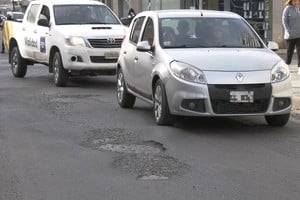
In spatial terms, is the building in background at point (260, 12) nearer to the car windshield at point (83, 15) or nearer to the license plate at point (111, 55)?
the car windshield at point (83, 15)

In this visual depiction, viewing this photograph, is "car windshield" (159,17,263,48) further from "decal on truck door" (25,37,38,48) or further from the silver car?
"decal on truck door" (25,37,38,48)

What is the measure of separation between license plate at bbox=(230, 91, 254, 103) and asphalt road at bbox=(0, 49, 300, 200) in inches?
17.9

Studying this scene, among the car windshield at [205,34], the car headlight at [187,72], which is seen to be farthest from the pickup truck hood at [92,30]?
the car headlight at [187,72]

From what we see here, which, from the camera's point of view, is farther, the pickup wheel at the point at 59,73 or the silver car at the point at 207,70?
the pickup wheel at the point at 59,73

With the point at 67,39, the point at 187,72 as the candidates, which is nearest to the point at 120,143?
the point at 187,72

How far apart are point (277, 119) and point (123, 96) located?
293 centimetres

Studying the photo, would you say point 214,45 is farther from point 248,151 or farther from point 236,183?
point 236,183

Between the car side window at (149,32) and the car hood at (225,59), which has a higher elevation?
the car side window at (149,32)

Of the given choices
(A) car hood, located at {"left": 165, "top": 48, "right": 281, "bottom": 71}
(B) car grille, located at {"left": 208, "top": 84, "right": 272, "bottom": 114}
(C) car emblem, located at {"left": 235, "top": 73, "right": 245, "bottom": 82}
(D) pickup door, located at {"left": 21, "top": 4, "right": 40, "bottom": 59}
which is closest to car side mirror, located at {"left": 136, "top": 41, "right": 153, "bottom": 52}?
(A) car hood, located at {"left": 165, "top": 48, "right": 281, "bottom": 71}

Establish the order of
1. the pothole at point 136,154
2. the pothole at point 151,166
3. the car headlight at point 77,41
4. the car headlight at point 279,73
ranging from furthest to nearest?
the car headlight at point 77,41
the car headlight at point 279,73
the pothole at point 136,154
the pothole at point 151,166

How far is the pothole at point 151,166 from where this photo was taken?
6.46 m

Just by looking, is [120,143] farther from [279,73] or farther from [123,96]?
[123,96]

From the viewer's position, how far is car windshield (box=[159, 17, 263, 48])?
30.7ft

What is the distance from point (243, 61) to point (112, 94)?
4.70 meters
